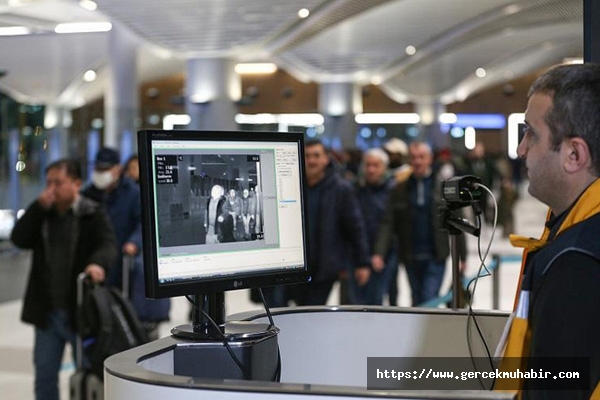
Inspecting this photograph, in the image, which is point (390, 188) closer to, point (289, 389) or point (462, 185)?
point (462, 185)

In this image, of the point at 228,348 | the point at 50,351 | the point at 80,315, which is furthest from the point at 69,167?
the point at 228,348

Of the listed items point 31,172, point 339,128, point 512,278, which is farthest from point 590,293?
point 339,128

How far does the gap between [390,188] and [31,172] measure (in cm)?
594

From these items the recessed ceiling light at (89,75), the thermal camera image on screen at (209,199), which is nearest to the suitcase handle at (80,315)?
the thermal camera image on screen at (209,199)

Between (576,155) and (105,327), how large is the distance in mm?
4158

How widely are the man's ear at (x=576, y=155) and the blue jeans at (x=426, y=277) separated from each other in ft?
23.2

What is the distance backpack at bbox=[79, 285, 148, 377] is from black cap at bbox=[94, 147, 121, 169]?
299cm

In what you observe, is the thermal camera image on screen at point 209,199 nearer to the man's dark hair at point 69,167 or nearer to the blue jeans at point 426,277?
the man's dark hair at point 69,167

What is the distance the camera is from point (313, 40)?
29.4 metres

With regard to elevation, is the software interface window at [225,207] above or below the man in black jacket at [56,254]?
above

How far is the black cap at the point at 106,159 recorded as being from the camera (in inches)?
359

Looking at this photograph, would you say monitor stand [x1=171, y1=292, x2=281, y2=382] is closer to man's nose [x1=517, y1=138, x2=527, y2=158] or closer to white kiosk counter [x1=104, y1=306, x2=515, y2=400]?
white kiosk counter [x1=104, y1=306, x2=515, y2=400]

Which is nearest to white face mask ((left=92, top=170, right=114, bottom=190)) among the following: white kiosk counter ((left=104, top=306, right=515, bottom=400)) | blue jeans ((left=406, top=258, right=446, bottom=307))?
blue jeans ((left=406, top=258, right=446, bottom=307))

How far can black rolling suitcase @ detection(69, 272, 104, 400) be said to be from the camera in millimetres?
6062
